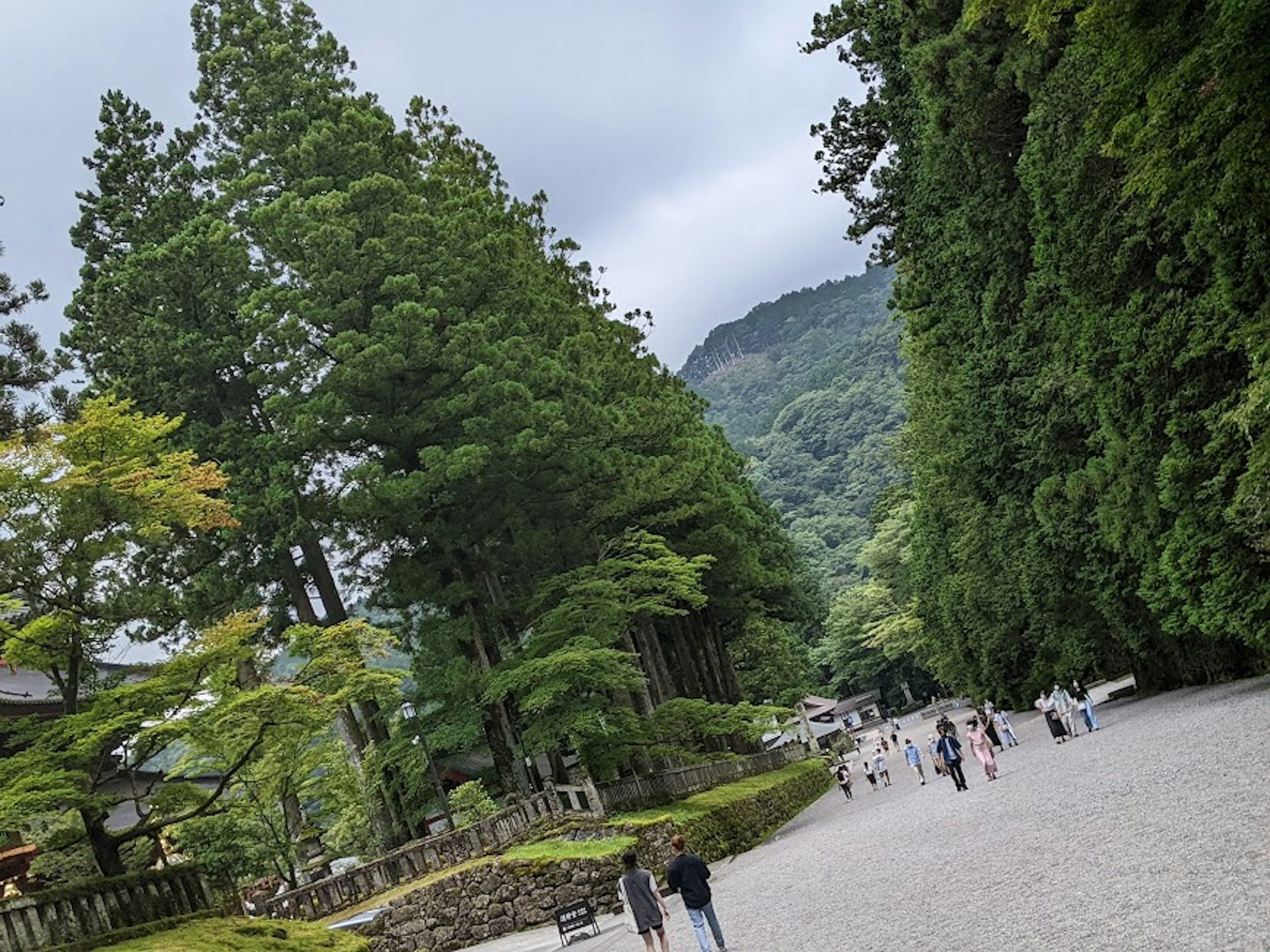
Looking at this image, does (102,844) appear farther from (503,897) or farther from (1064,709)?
(1064,709)

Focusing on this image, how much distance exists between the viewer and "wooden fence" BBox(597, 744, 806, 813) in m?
20.1

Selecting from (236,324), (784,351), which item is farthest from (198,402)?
(784,351)

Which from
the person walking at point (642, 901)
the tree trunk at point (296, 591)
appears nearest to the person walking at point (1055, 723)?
the person walking at point (642, 901)

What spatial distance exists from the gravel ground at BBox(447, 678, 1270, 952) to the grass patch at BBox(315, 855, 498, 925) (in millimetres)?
1235

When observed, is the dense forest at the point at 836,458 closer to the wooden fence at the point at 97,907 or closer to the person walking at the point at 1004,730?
the person walking at the point at 1004,730

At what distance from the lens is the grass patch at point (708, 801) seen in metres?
18.3

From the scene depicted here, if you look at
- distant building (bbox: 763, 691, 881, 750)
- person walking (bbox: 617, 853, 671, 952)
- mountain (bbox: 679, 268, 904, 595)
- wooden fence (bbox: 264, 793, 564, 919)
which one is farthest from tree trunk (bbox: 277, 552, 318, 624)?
mountain (bbox: 679, 268, 904, 595)

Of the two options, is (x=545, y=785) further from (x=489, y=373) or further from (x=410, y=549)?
(x=489, y=373)

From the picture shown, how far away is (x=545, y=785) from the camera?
19.6 meters

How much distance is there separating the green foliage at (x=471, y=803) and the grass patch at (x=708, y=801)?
316 cm

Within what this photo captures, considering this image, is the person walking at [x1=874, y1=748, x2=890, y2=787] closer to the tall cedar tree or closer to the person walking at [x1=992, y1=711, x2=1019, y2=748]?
the person walking at [x1=992, y1=711, x2=1019, y2=748]

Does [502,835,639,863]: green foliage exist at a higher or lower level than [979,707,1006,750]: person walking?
higher

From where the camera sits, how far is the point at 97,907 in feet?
34.2

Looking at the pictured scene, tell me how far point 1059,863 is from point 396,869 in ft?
37.7
